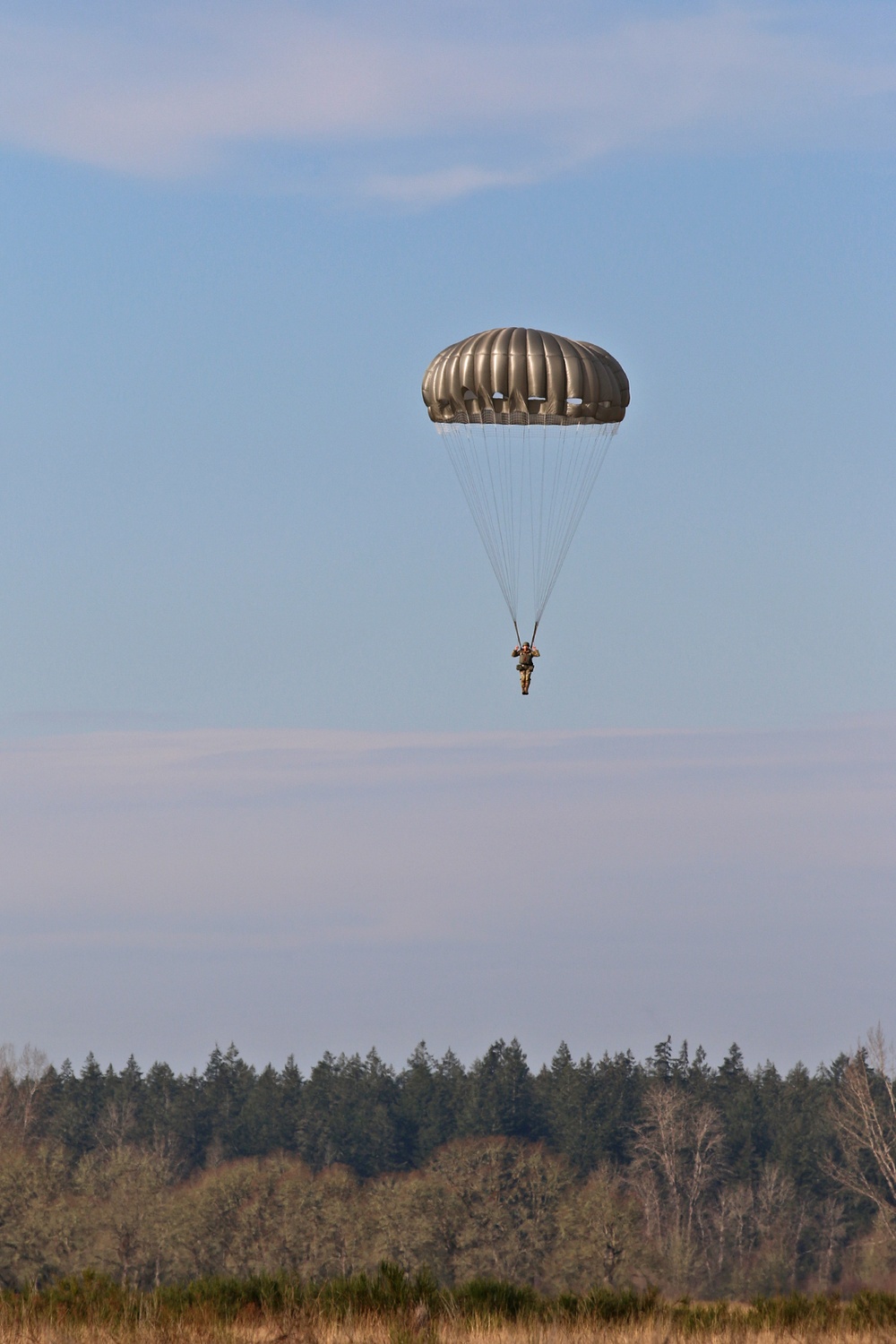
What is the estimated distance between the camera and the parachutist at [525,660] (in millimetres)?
34875

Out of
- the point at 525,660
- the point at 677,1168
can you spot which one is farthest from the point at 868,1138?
the point at 525,660

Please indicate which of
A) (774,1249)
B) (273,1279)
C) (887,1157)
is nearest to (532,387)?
(273,1279)

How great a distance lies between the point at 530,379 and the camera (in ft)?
113

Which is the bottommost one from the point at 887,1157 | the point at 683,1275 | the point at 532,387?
the point at 683,1275

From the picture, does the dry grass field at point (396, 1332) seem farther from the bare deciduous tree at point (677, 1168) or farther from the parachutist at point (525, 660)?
the bare deciduous tree at point (677, 1168)

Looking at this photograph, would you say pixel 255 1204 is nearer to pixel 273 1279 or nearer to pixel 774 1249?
pixel 774 1249

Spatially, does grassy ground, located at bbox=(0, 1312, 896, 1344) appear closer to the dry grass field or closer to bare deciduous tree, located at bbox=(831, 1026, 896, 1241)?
the dry grass field

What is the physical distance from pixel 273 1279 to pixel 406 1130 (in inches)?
3983

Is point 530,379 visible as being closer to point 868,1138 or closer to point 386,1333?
point 386,1333

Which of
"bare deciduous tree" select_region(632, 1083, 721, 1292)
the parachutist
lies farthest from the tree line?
the parachutist

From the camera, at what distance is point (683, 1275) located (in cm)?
8544

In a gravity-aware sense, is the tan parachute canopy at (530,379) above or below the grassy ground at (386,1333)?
above

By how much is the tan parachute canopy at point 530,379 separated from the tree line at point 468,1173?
32.9m

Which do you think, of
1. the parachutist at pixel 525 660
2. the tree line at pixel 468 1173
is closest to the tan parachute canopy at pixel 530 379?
the parachutist at pixel 525 660
